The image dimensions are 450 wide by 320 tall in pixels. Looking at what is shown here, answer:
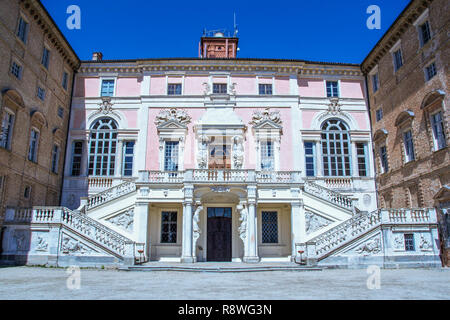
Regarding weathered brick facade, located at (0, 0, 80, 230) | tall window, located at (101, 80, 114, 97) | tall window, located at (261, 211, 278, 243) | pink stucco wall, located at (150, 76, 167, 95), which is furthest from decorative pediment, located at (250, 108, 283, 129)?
weathered brick facade, located at (0, 0, 80, 230)

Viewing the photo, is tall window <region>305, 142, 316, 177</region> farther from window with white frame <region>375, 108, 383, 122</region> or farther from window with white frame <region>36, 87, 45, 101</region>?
window with white frame <region>36, 87, 45, 101</region>

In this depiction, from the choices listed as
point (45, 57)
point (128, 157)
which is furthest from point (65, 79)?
point (128, 157)

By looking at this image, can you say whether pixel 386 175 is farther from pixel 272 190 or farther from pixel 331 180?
pixel 272 190

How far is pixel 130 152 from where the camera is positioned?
25344mm

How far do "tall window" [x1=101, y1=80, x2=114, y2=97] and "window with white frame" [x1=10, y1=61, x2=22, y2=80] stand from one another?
285 inches

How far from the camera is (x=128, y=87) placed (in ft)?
87.0

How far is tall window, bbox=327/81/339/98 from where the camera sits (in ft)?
88.3

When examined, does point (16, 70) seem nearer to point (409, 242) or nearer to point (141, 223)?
point (141, 223)

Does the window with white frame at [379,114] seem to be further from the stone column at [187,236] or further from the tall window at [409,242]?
the stone column at [187,236]

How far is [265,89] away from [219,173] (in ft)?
28.8

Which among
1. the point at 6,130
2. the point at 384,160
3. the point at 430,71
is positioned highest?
the point at 430,71

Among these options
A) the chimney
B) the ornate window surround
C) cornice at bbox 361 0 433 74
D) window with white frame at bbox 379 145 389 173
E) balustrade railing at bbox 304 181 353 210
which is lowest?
balustrade railing at bbox 304 181 353 210

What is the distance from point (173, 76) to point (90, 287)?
63.7ft

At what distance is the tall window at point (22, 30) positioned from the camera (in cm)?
1947
